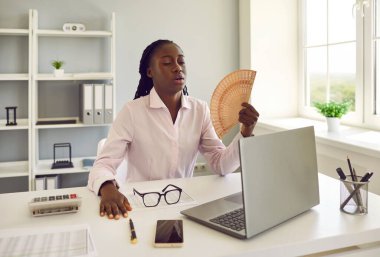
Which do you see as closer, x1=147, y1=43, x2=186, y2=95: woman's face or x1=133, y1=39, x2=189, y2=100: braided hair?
x1=147, y1=43, x2=186, y2=95: woman's face

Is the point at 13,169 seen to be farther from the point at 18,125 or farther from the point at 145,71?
the point at 145,71

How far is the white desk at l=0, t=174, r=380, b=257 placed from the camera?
38.5 inches

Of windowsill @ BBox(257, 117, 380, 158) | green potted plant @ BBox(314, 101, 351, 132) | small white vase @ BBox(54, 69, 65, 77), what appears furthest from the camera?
small white vase @ BBox(54, 69, 65, 77)

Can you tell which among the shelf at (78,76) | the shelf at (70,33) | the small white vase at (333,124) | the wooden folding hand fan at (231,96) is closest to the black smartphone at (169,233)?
the wooden folding hand fan at (231,96)

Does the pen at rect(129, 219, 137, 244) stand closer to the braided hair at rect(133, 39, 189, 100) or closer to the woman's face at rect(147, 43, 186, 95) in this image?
the woman's face at rect(147, 43, 186, 95)

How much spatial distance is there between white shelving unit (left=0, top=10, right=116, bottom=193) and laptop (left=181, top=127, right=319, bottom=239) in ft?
6.81

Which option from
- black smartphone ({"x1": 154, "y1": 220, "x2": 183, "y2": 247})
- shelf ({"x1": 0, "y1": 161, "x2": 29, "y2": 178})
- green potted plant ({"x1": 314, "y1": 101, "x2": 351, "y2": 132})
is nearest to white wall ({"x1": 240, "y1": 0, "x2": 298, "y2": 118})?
green potted plant ({"x1": 314, "y1": 101, "x2": 351, "y2": 132})

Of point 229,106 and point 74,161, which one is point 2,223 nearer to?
point 229,106

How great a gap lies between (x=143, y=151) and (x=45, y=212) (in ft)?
2.03

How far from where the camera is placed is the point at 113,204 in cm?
126

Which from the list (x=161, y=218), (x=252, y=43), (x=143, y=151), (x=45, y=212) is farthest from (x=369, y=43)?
(x=45, y=212)

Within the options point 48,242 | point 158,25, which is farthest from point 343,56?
point 48,242

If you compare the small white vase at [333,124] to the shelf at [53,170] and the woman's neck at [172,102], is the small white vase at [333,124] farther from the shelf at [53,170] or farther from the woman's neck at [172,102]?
the shelf at [53,170]

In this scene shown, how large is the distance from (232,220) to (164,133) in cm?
75
